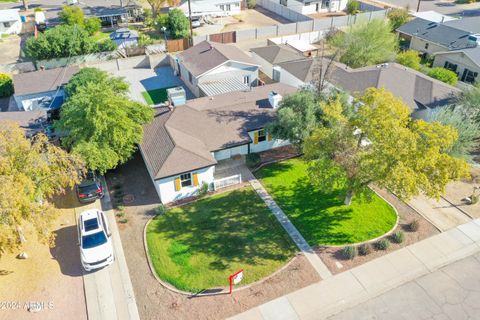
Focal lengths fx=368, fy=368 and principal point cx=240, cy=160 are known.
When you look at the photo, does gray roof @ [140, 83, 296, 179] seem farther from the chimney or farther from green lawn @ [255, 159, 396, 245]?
green lawn @ [255, 159, 396, 245]

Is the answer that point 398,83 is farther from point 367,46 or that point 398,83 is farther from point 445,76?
point 367,46

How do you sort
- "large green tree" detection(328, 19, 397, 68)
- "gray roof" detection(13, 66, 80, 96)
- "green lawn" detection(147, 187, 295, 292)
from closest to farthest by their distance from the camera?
"green lawn" detection(147, 187, 295, 292), "gray roof" detection(13, 66, 80, 96), "large green tree" detection(328, 19, 397, 68)

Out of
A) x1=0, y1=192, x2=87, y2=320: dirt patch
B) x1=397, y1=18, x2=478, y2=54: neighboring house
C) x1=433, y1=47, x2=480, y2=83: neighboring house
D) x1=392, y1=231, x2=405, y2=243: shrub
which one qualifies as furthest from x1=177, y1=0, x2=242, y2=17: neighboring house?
x1=392, y1=231, x2=405, y2=243: shrub

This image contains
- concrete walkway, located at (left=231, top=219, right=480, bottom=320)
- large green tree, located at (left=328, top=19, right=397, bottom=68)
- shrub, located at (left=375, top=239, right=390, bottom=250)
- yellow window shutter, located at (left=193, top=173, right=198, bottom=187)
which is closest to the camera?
concrete walkway, located at (left=231, top=219, right=480, bottom=320)

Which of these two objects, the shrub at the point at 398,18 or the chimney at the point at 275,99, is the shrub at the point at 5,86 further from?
the shrub at the point at 398,18

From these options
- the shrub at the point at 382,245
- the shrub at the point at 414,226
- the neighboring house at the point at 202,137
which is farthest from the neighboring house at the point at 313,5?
the shrub at the point at 382,245

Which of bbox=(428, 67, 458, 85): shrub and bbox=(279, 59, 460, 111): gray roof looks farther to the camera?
bbox=(428, 67, 458, 85): shrub

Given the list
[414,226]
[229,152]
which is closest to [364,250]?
[414,226]

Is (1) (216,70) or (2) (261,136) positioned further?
(1) (216,70)
